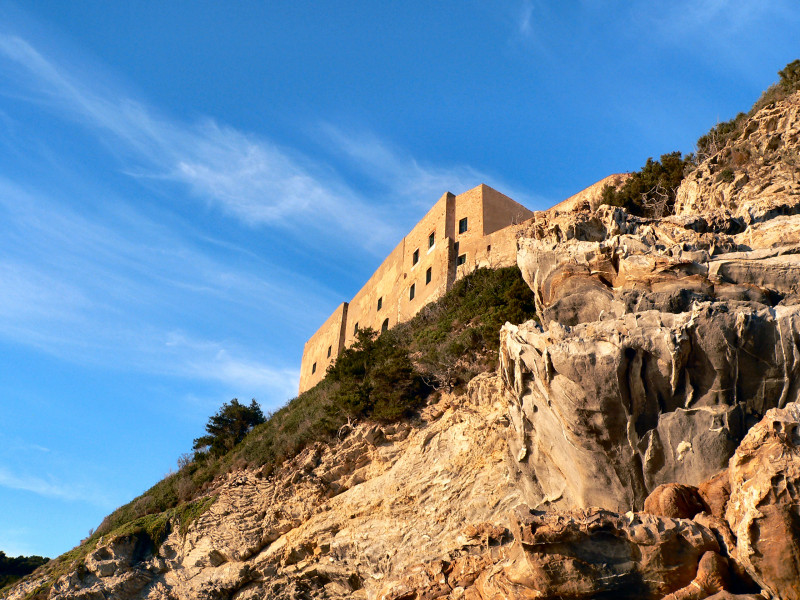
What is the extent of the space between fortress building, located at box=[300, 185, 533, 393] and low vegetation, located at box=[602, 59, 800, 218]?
573 centimetres

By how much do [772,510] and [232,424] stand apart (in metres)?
27.5

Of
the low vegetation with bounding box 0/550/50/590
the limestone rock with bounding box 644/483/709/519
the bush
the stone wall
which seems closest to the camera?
the limestone rock with bounding box 644/483/709/519

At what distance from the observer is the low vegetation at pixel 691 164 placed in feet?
56.2

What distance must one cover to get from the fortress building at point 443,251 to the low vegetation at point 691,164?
18.8ft

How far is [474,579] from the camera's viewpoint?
1095 centimetres

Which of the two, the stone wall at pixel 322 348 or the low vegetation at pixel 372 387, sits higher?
the stone wall at pixel 322 348

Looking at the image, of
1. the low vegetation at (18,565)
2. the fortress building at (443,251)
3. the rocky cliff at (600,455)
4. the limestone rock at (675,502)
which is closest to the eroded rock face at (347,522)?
the rocky cliff at (600,455)

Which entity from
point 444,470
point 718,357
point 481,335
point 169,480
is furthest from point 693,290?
point 169,480

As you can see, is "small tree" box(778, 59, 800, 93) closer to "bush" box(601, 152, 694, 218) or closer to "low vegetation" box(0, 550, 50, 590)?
"bush" box(601, 152, 694, 218)

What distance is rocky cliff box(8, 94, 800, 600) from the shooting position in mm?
8188

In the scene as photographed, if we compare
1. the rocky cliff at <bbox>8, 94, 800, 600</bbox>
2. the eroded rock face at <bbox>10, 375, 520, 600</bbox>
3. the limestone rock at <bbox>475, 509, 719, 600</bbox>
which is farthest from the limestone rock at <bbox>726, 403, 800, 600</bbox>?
the eroded rock face at <bbox>10, 375, 520, 600</bbox>

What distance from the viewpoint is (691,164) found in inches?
780

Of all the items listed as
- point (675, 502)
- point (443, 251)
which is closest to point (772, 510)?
point (675, 502)

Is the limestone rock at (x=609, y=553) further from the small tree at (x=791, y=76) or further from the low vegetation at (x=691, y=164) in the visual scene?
the small tree at (x=791, y=76)
